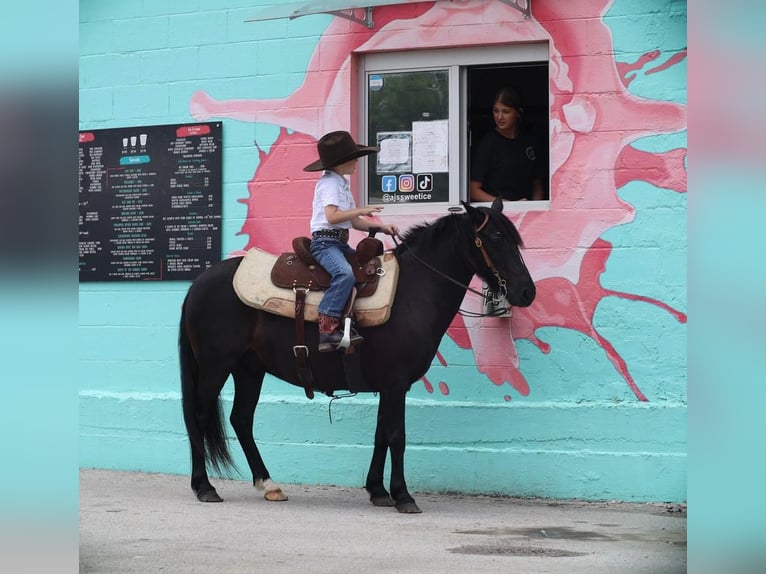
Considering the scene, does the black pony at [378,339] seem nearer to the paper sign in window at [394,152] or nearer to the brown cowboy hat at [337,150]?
the brown cowboy hat at [337,150]

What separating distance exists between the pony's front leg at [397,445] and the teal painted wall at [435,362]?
41.0 inches

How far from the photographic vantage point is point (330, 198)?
767 cm

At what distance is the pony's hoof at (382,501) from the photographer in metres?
7.90

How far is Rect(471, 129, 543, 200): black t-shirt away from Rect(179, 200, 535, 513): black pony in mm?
1117

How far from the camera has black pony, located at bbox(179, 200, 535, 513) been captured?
767cm

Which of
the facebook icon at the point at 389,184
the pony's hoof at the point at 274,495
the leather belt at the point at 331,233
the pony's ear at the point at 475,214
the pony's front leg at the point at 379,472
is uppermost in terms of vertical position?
the facebook icon at the point at 389,184

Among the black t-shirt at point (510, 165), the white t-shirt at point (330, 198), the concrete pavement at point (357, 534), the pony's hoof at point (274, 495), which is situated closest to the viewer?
the concrete pavement at point (357, 534)

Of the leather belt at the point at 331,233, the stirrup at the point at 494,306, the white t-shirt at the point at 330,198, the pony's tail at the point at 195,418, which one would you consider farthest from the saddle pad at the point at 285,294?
the stirrup at the point at 494,306

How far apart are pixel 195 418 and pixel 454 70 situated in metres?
3.39

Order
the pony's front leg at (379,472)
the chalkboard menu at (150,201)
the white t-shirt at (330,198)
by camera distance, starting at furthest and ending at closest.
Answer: the chalkboard menu at (150,201), the pony's front leg at (379,472), the white t-shirt at (330,198)

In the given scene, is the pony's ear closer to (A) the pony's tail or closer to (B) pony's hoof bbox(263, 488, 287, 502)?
(A) the pony's tail

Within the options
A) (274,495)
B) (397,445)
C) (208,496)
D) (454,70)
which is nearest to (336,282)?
(397,445)
